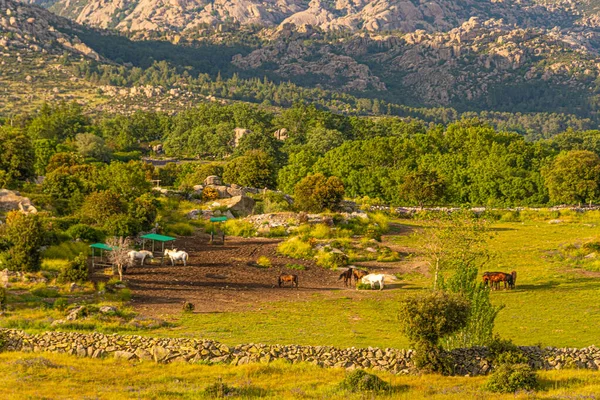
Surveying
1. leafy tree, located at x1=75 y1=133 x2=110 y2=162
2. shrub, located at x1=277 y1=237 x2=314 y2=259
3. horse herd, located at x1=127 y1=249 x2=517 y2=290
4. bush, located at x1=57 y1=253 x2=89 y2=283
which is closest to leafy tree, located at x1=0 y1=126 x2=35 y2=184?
horse herd, located at x1=127 y1=249 x2=517 y2=290

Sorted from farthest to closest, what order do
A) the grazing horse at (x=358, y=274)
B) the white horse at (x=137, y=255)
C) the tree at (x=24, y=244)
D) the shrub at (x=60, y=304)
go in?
the white horse at (x=137, y=255) < the grazing horse at (x=358, y=274) < the tree at (x=24, y=244) < the shrub at (x=60, y=304)

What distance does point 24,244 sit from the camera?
4100 cm

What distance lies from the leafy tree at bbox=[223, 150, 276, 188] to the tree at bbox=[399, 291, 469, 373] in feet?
264

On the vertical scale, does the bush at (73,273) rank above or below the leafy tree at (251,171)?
below

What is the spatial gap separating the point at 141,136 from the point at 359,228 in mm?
139625

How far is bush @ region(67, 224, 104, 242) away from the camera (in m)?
49.2

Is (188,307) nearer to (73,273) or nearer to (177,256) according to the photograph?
(73,273)

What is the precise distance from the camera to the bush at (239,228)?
212ft

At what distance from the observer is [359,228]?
6556 centimetres

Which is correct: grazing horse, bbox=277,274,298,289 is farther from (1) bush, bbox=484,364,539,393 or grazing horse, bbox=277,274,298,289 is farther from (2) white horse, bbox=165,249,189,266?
(1) bush, bbox=484,364,539,393

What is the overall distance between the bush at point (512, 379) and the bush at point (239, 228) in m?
44.7

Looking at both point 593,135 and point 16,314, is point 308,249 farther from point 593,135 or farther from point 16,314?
point 593,135

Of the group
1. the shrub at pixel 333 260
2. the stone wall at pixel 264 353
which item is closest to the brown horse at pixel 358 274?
the shrub at pixel 333 260

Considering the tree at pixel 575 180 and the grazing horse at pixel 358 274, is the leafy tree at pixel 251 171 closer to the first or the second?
the tree at pixel 575 180
